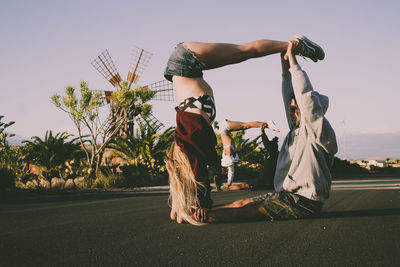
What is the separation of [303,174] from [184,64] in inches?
51.2

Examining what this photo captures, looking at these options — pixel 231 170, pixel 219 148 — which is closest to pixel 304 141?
pixel 231 170

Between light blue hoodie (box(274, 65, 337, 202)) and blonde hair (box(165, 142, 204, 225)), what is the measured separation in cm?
76

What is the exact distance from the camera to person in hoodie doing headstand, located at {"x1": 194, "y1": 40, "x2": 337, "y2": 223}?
8.95 feet

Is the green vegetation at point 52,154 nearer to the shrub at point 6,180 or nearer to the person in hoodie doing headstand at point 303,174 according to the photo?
the shrub at point 6,180

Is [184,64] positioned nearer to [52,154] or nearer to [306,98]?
[306,98]

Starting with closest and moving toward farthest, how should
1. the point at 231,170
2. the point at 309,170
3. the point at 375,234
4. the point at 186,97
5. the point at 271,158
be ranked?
the point at 375,234 < the point at 309,170 < the point at 186,97 < the point at 271,158 < the point at 231,170

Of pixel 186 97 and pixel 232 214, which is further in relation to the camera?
pixel 186 97

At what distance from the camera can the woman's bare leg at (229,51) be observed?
2.83 m

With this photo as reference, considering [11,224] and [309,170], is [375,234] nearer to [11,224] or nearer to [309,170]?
[309,170]

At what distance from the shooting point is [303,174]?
9.00 feet

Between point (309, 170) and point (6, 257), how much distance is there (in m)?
2.09

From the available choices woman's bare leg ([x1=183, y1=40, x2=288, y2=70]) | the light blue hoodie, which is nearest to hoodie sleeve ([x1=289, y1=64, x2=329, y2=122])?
the light blue hoodie

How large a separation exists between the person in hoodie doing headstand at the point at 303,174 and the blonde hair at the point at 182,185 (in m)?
0.10

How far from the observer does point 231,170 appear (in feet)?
25.9
